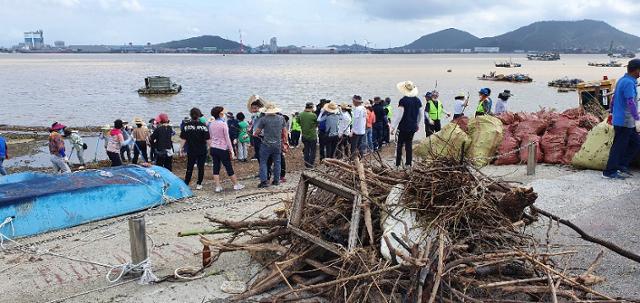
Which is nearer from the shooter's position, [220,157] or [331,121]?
[220,157]

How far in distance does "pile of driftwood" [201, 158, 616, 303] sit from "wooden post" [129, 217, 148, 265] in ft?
1.91

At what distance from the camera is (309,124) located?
34.5 ft

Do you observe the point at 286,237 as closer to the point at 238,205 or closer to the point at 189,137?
the point at 238,205

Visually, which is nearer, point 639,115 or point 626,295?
point 626,295

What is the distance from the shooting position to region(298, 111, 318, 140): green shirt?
34.3ft

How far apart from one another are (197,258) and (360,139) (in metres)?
6.56

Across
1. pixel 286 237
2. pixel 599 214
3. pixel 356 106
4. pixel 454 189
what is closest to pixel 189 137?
pixel 356 106

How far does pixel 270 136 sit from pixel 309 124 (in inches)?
62.0

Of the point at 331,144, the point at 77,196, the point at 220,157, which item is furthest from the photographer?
the point at 331,144

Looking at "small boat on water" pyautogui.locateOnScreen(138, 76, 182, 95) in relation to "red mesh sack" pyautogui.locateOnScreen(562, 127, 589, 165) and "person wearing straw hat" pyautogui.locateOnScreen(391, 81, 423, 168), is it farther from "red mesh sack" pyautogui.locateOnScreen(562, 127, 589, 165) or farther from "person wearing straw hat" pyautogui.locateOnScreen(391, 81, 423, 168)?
"red mesh sack" pyautogui.locateOnScreen(562, 127, 589, 165)

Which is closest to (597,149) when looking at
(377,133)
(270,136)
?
(270,136)

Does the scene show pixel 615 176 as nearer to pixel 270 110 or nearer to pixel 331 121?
pixel 331 121

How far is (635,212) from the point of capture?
20.4ft

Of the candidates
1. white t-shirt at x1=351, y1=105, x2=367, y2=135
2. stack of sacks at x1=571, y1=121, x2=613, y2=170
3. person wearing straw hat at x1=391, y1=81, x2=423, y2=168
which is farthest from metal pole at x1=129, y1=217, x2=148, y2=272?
stack of sacks at x1=571, y1=121, x2=613, y2=170
